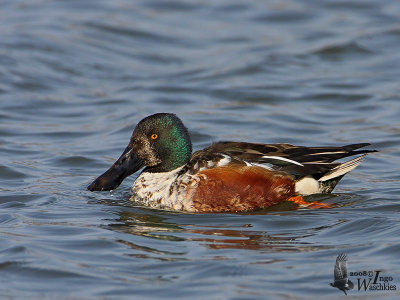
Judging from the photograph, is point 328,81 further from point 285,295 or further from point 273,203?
point 285,295

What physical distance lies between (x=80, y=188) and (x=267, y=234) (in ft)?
8.97

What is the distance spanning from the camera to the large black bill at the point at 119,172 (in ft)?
27.7

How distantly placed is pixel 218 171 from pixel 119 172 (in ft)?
3.71

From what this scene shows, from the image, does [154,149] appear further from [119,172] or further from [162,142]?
[119,172]

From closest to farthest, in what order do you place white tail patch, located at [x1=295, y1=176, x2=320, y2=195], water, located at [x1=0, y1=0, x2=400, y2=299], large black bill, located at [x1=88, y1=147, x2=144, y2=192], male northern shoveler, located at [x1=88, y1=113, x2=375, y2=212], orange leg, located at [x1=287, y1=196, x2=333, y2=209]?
water, located at [x1=0, y1=0, x2=400, y2=299], male northern shoveler, located at [x1=88, y1=113, x2=375, y2=212], orange leg, located at [x1=287, y1=196, x2=333, y2=209], white tail patch, located at [x1=295, y1=176, x2=320, y2=195], large black bill, located at [x1=88, y1=147, x2=144, y2=192]

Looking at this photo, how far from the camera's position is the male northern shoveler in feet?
26.2

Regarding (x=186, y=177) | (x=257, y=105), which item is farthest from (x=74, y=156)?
(x=257, y=105)

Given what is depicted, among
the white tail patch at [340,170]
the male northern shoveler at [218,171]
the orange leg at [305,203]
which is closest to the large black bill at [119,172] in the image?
the male northern shoveler at [218,171]

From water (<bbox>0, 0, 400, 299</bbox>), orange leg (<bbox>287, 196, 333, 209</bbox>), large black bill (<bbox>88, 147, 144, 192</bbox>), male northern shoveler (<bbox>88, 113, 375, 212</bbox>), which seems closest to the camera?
water (<bbox>0, 0, 400, 299</bbox>)

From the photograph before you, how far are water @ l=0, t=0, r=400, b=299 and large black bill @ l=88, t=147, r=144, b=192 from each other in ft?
0.66

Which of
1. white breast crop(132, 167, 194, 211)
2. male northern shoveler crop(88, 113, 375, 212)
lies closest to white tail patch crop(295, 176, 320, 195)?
male northern shoveler crop(88, 113, 375, 212)

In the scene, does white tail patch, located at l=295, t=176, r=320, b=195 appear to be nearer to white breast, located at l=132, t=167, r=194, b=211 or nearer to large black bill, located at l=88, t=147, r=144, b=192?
white breast, located at l=132, t=167, r=194, b=211

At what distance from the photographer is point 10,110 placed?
1326 centimetres

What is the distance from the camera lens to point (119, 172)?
8.47 meters
